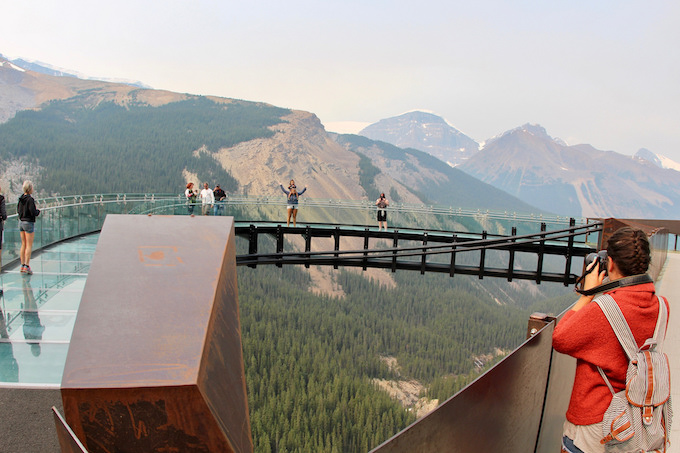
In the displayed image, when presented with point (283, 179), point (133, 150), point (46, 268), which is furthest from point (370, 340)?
point (46, 268)

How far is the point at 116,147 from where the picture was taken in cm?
15950

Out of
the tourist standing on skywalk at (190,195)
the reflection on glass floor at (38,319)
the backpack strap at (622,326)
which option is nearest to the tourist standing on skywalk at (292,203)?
the tourist standing on skywalk at (190,195)

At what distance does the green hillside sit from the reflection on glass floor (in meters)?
131

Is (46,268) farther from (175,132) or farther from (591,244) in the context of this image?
(175,132)

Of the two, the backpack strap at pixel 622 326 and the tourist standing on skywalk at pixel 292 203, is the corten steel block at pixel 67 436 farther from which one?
the tourist standing on skywalk at pixel 292 203

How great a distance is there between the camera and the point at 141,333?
250 centimetres

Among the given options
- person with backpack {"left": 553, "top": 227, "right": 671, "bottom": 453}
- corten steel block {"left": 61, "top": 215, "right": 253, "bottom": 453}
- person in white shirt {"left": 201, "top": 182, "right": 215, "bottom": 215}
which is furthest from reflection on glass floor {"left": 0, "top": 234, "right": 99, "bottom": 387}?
person in white shirt {"left": 201, "top": 182, "right": 215, "bottom": 215}

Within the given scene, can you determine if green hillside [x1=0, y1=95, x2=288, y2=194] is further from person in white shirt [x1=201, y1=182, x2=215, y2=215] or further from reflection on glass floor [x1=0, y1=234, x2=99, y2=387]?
reflection on glass floor [x1=0, y1=234, x2=99, y2=387]

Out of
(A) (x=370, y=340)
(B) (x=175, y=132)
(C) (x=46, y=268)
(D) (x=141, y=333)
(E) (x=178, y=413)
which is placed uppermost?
(B) (x=175, y=132)

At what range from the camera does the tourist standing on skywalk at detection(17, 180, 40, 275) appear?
31.8ft

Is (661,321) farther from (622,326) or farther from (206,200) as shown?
(206,200)

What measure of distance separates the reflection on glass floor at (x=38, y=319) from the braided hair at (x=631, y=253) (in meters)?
5.52

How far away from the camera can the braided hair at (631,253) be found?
2.70 meters

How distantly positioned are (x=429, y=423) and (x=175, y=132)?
7712 inches
